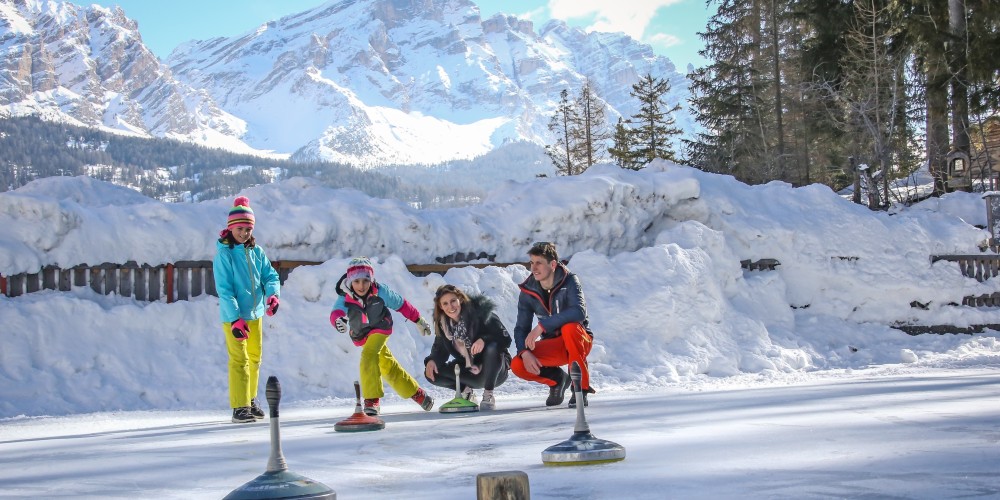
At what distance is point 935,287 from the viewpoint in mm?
14039

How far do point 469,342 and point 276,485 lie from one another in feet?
14.2

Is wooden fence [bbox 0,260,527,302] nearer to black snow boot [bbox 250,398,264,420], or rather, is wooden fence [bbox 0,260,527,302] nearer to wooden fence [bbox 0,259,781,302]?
wooden fence [bbox 0,259,781,302]

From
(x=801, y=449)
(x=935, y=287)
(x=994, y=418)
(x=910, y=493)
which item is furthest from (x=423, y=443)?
(x=935, y=287)

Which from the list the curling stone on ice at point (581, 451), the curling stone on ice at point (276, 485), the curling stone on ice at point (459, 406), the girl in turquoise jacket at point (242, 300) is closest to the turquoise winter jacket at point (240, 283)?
the girl in turquoise jacket at point (242, 300)

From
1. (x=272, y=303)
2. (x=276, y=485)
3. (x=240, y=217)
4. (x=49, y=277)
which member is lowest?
(x=276, y=485)

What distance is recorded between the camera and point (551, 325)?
277 inches

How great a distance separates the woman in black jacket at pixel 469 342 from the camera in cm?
754

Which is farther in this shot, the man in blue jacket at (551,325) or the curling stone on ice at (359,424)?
the man in blue jacket at (551,325)

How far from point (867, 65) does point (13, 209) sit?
24876 millimetres

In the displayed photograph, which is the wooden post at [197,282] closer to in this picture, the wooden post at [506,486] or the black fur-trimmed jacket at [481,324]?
the black fur-trimmed jacket at [481,324]

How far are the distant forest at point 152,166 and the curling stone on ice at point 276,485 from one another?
11283 cm

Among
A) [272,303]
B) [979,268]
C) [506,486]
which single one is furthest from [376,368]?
[979,268]

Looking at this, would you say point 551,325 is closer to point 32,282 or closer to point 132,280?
point 132,280

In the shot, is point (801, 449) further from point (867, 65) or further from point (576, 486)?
point (867, 65)
